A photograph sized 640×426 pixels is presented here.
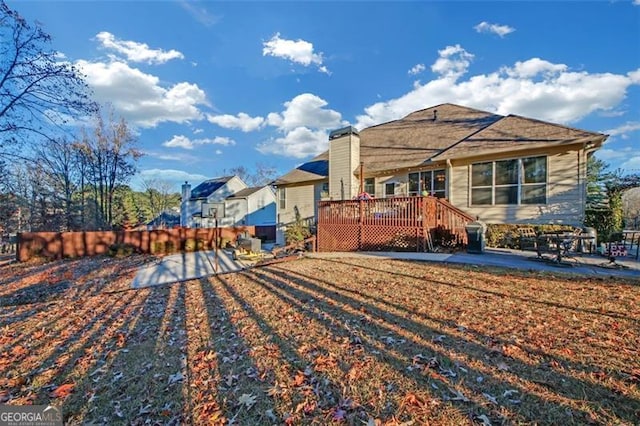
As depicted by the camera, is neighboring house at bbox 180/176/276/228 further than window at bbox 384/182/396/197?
Yes

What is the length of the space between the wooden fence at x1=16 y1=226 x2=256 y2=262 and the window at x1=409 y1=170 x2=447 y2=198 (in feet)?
43.9

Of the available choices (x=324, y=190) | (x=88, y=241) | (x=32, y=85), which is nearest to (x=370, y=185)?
(x=324, y=190)

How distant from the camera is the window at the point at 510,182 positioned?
33.7 feet

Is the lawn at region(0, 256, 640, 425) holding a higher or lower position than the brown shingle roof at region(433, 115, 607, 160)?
lower

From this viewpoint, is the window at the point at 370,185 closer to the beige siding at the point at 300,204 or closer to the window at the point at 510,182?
the beige siding at the point at 300,204

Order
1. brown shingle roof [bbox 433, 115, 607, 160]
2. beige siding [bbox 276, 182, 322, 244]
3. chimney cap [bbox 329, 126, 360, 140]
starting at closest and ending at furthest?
brown shingle roof [bbox 433, 115, 607, 160]
chimney cap [bbox 329, 126, 360, 140]
beige siding [bbox 276, 182, 322, 244]

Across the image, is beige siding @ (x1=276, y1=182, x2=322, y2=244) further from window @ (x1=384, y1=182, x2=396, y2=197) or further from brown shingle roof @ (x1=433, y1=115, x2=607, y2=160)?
brown shingle roof @ (x1=433, y1=115, x2=607, y2=160)

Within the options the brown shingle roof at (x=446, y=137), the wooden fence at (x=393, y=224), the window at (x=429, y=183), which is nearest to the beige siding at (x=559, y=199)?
the brown shingle roof at (x=446, y=137)

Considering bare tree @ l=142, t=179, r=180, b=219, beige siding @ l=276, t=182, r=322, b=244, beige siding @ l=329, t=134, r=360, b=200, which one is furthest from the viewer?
bare tree @ l=142, t=179, r=180, b=219

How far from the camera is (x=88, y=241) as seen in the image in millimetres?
15898

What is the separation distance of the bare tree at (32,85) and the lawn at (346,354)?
236 inches

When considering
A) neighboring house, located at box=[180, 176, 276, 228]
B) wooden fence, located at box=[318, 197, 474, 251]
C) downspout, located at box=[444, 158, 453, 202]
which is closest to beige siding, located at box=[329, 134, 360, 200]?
wooden fence, located at box=[318, 197, 474, 251]

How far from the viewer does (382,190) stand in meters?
14.4

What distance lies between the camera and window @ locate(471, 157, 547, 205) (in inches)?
404
